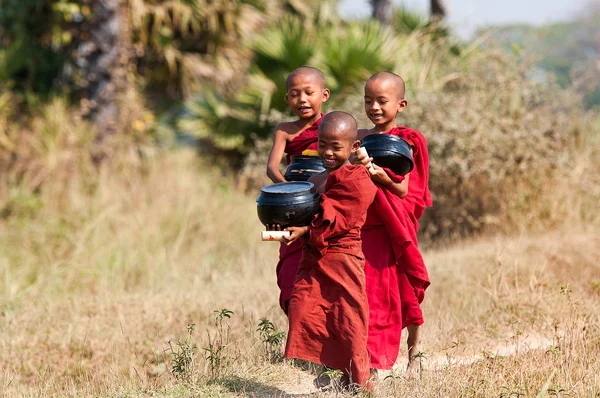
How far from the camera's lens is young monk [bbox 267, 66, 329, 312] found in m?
4.41

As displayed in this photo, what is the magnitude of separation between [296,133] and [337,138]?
33.1 inches

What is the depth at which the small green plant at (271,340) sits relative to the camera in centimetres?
464

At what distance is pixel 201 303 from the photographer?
640 cm

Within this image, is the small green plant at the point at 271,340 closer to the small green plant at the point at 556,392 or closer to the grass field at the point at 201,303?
the grass field at the point at 201,303

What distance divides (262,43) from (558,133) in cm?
449

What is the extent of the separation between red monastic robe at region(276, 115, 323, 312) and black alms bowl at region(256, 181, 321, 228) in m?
0.75

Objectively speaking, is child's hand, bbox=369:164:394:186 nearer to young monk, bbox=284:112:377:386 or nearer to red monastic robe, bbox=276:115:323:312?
young monk, bbox=284:112:377:386

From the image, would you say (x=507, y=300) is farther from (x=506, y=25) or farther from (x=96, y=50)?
(x=96, y=50)

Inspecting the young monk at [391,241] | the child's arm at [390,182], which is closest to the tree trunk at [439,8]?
the young monk at [391,241]

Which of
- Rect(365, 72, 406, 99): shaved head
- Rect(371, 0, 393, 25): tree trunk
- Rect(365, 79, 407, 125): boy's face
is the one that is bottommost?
Rect(365, 79, 407, 125): boy's face

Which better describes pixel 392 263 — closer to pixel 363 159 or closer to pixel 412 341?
pixel 412 341

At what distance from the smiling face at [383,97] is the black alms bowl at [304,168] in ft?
1.28

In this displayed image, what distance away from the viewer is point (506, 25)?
10062 millimetres

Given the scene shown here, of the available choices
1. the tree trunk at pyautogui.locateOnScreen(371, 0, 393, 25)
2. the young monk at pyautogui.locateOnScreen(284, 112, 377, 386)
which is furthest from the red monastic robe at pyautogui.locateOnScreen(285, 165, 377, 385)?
the tree trunk at pyautogui.locateOnScreen(371, 0, 393, 25)
